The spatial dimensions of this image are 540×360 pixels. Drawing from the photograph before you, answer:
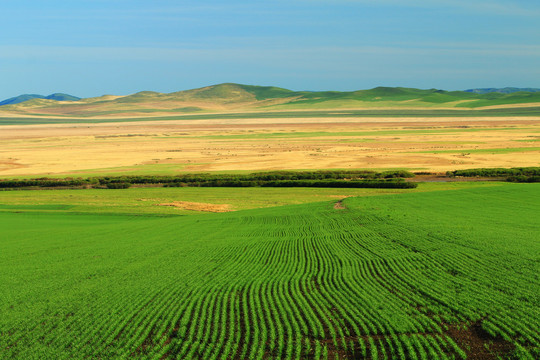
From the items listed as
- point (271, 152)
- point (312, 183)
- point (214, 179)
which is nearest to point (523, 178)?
point (312, 183)

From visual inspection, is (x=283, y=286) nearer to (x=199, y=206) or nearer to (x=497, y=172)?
(x=199, y=206)

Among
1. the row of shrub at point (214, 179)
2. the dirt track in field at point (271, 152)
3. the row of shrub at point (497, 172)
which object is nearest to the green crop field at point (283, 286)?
the row of shrub at point (214, 179)

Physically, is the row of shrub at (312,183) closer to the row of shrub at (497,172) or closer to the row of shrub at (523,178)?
the row of shrub at (497,172)

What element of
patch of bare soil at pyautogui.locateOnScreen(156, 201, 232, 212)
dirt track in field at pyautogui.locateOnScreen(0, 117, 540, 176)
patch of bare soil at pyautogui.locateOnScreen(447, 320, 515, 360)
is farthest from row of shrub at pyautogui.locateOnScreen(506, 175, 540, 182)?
patch of bare soil at pyautogui.locateOnScreen(447, 320, 515, 360)

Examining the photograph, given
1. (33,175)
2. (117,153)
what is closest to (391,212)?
(33,175)

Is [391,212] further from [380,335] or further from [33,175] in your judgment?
A: [33,175]

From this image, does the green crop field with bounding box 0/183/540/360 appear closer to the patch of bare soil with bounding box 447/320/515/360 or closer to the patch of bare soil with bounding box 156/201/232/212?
the patch of bare soil with bounding box 447/320/515/360
